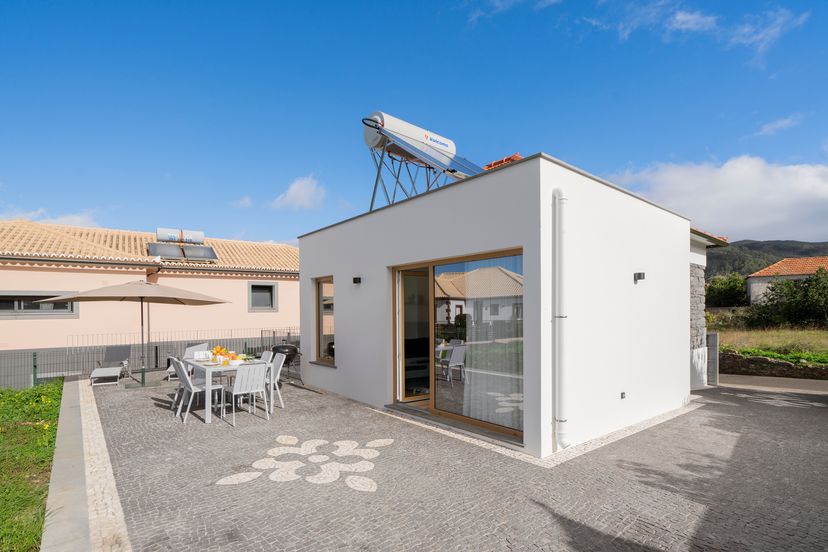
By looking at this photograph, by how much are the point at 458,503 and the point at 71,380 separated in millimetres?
12131

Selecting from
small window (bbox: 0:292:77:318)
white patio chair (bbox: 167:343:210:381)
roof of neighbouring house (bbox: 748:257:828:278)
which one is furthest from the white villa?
roof of neighbouring house (bbox: 748:257:828:278)

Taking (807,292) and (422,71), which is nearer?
(422,71)

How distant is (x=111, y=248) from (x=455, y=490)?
18.0 metres

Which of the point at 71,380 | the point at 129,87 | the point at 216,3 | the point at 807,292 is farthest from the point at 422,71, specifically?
the point at 807,292

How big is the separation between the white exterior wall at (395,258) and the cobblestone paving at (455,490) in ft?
3.55

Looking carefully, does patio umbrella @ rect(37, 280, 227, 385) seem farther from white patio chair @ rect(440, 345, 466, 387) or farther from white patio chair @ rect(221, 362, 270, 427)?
white patio chair @ rect(440, 345, 466, 387)

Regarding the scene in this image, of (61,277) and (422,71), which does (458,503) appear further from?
(61,277)

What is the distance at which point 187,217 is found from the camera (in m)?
20.3

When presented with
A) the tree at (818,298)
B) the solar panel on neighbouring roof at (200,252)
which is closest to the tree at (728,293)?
the tree at (818,298)

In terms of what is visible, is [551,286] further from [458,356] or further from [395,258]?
[395,258]

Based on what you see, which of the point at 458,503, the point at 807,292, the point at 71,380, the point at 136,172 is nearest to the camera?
the point at 458,503

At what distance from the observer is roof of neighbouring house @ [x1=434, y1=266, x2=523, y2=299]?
550 cm

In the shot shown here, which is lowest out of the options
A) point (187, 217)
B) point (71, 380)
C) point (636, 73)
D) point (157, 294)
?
point (71, 380)

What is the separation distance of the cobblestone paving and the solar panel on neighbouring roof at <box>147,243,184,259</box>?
12.3m
